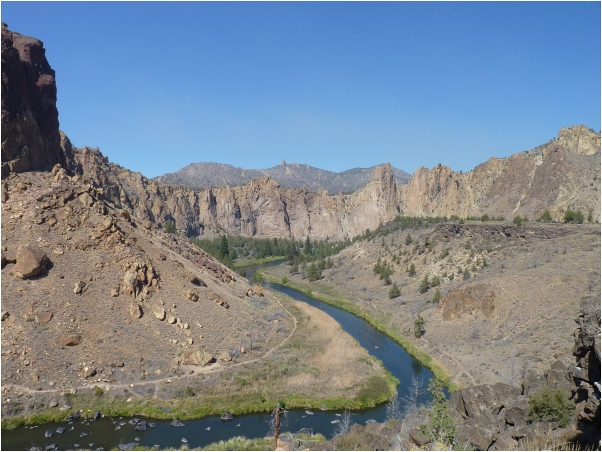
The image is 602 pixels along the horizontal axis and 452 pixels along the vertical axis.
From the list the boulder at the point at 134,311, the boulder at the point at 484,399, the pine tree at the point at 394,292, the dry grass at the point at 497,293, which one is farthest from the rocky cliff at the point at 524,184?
the boulder at the point at 134,311

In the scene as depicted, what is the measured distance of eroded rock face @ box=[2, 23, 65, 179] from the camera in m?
44.2

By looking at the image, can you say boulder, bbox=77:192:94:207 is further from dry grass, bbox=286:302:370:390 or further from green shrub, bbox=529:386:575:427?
green shrub, bbox=529:386:575:427

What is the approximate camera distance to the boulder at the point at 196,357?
34781 mm

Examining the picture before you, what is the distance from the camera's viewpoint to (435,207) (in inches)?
6471

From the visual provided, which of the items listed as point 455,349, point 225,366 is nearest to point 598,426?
point 225,366

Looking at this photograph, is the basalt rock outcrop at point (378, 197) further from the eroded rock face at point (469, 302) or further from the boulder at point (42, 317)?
the eroded rock face at point (469, 302)

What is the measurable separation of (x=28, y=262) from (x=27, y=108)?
22180mm

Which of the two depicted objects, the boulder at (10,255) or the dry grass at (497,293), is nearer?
the boulder at (10,255)

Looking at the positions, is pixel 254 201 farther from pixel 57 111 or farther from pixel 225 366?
pixel 225 366

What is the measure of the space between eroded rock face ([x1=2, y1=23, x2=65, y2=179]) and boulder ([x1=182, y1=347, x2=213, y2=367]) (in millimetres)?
26160

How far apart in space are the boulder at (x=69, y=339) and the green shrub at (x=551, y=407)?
1190 inches

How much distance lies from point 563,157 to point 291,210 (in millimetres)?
113552

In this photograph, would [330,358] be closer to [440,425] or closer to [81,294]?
[81,294]

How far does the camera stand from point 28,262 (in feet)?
115
